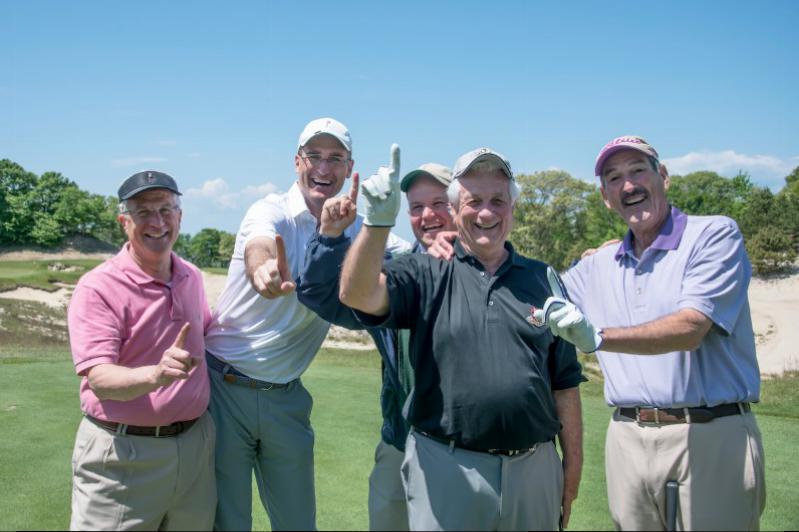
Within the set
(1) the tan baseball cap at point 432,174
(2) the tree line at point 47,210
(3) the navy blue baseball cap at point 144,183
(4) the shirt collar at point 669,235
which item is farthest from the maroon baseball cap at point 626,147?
(2) the tree line at point 47,210

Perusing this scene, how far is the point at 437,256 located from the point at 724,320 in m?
1.42

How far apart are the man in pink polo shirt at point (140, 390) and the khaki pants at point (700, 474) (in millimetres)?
2082

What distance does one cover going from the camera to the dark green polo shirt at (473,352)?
257 centimetres

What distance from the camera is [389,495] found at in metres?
3.38

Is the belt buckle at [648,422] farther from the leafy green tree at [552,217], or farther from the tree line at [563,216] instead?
the leafy green tree at [552,217]

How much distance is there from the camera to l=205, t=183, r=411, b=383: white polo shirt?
11.1 ft

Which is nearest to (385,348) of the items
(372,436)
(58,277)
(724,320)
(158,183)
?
(158,183)

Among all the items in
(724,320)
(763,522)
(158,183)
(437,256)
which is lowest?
(763,522)

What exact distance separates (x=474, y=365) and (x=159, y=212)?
166 centimetres

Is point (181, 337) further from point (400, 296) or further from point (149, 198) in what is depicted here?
point (400, 296)

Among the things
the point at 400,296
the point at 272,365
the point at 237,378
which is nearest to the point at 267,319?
the point at 272,365

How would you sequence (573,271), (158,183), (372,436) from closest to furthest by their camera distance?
(158,183) → (573,271) → (372,436)

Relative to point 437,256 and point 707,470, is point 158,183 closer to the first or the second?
point 437,256

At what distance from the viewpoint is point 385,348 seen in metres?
3.29
